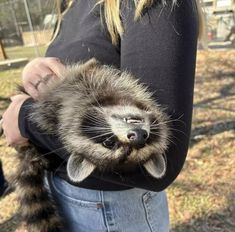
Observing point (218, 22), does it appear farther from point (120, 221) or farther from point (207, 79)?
point (120, 221)

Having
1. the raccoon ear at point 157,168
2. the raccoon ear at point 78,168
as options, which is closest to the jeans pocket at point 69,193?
the raccoon ear at point 78,168

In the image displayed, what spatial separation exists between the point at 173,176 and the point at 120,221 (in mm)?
351

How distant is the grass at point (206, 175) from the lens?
13.6ft

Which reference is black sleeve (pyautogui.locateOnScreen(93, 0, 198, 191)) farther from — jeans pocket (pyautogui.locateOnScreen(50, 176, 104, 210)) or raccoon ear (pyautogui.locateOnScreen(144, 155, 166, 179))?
jeans pocket (pyautogui.locateOnScreen(50, 176, 104, 210))

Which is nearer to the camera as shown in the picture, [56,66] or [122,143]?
[122,143]

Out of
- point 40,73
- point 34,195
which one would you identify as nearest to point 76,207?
point 34,195

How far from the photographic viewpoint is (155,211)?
177 centimetres

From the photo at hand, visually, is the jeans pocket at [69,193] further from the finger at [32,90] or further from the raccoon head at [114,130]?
the finger at [32,90]

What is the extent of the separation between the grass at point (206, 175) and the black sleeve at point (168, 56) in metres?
2.13

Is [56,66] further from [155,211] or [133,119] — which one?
[155,211]

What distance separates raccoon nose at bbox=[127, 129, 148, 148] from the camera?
1.41 metres

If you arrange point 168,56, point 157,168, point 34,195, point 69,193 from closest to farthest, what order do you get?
1. point 168,56
2. point 157,168
3. point 69,193
4. point 34,195

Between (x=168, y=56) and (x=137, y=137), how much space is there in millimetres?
324

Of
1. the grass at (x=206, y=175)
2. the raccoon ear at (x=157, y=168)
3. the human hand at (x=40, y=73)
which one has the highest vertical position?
the human hand at (x=40, y=73)
